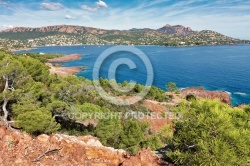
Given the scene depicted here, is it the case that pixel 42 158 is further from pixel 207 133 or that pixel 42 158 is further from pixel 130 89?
pixel 130 89

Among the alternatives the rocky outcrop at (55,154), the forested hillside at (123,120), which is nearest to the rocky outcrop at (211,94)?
the forested hillside at (123,120)

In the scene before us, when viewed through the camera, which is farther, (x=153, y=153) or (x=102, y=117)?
(x=102, y=117)

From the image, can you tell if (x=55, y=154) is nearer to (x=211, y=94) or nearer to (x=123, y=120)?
(x=123, y=120)

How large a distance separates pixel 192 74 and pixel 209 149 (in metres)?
70.8

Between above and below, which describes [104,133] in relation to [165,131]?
below

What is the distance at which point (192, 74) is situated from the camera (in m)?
74.4

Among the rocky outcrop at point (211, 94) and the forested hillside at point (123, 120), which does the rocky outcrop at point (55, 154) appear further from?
the rocky outcrop at point (211, 94)

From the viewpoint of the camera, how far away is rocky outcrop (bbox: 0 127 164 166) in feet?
27.5

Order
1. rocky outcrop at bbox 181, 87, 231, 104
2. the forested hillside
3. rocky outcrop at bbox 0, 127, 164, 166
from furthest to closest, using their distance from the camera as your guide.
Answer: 1. rocky outcrop at bbox 181, 87, 231, 104
2. rocky outcrop at bbox 0, 127, 164, 166
3. the forested hillside

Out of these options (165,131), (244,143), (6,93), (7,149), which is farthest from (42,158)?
(6,93)

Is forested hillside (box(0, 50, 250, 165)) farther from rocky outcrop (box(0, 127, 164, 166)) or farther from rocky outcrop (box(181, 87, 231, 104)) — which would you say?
rocky outcrop (box(181, 87, 231, 104))

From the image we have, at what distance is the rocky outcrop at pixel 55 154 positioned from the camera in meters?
8.37

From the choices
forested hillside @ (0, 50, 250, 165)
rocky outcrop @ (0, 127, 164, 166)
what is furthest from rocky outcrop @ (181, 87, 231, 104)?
rocky outcrop @ (0, 127, 164, 166)

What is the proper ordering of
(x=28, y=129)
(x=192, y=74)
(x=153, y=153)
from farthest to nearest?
(x=192, y=74)
(x=28, y=129)
(x=153, y=153)
